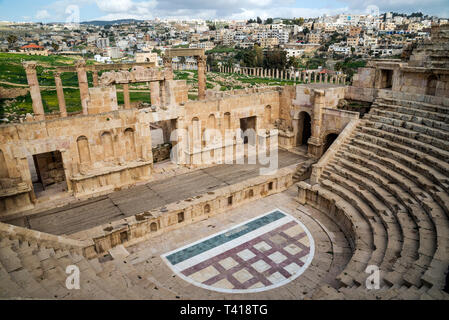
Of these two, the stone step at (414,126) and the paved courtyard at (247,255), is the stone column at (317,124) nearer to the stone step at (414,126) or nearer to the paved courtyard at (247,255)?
the stone step at (414,126)

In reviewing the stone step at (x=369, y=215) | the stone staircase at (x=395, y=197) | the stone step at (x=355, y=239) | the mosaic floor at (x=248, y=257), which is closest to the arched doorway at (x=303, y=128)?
the stone staircase at (x=395, y=197)

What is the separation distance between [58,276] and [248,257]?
20.1ft

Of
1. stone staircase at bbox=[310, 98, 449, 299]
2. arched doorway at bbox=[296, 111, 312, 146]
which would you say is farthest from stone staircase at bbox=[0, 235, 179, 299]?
arched doorway at bbox=[296, 111, 312, 146]

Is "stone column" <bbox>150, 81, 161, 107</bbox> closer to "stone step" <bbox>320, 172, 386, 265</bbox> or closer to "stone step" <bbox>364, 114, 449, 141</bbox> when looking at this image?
"stone step" <bbox>320, 172, 386, 265</bbox>

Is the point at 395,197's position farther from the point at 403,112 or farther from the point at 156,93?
the point at 156,93

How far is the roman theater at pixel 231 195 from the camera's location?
959 cm

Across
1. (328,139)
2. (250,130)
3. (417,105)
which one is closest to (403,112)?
(417,105)

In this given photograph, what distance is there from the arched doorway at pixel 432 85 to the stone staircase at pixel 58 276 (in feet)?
49.8

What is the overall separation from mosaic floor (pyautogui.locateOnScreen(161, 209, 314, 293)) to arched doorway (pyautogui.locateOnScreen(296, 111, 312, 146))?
7950mm

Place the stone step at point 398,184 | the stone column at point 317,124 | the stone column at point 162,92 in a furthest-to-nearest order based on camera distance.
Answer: the stone column at point 317,124 → the stone column at point 162,92 → the stone step at point 398,184

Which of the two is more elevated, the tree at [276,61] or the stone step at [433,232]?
the tree at [276,61]

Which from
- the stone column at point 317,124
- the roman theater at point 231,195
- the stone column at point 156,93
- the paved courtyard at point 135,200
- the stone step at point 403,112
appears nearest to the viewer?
the roman theater at point 231,195
